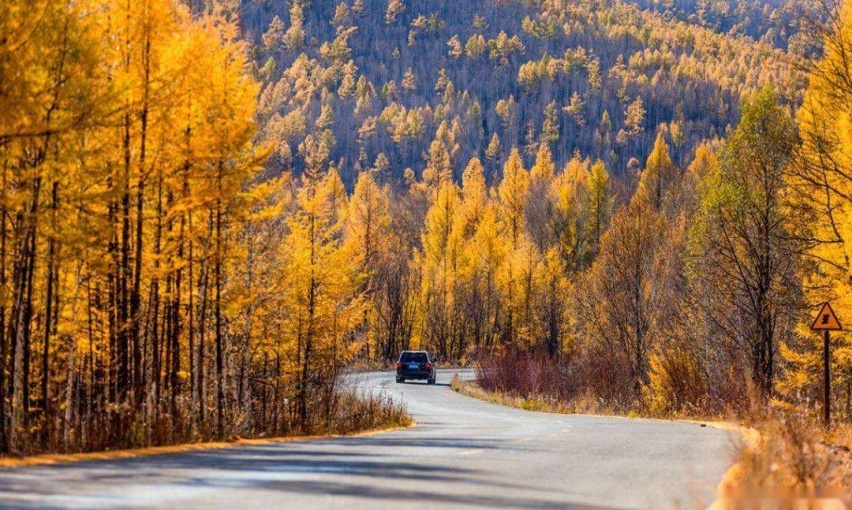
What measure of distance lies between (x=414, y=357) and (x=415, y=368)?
983 millimetres

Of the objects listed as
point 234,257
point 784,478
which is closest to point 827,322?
point 234,257

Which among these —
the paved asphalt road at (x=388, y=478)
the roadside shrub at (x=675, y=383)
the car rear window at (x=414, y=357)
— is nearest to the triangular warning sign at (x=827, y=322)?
the paved asphalt road at (x=388, y=478)

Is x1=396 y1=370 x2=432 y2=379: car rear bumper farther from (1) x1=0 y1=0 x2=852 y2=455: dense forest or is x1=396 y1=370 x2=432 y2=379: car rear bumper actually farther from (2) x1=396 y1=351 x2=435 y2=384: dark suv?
(1) x1=0 y1=0 x2=852 y2=455: dense forest

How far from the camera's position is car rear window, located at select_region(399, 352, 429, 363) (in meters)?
60.7

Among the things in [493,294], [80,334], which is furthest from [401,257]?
[80,334]

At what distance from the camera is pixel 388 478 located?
11.1 metres

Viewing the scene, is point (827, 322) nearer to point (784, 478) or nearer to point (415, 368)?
point (784, 478)

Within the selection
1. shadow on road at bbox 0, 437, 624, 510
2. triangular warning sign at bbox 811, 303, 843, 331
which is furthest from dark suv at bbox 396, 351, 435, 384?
shadow on road at bbox 0, 437, 624, 510

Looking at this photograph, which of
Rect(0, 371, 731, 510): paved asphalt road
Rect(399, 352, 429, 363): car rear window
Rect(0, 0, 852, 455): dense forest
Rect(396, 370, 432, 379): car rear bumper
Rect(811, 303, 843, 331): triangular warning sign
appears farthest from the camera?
Rect(399, 352, 429, 363): car rear window

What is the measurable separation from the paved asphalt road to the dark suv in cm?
4289

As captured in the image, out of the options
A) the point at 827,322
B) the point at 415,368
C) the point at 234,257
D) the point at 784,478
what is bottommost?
the point at 415,368

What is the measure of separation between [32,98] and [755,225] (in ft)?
83.4

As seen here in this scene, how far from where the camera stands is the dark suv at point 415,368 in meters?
60.2

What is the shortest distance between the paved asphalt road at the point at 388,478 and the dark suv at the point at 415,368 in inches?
1689
